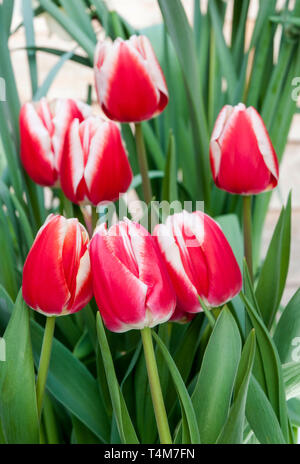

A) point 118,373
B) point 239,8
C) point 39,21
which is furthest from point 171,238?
point 39,21

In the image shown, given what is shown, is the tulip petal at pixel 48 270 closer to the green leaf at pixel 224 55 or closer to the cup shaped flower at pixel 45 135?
the cup shaped flower at pixel 45 135

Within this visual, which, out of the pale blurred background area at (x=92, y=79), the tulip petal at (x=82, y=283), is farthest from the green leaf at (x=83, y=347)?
the pale blurred background area at (x=92, y=79)

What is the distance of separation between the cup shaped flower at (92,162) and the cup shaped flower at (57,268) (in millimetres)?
60

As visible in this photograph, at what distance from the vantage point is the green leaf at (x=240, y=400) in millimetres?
237

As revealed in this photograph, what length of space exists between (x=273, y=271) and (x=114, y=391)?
0.13m

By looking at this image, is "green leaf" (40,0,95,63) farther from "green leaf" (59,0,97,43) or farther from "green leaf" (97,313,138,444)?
"green leaf" (97,313,138,444)

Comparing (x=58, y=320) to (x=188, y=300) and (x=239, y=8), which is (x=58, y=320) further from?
(x=239, y=8)

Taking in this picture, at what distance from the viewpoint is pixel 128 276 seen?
0.24 metres

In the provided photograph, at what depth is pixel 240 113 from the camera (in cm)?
30

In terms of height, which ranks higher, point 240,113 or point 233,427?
point 240,113

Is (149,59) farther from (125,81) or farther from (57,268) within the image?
(57,268)

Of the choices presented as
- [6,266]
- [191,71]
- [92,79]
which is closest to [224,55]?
[191,71]

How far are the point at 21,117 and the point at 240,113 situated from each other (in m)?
0.13

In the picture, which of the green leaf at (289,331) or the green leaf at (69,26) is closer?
the green leaf at (289,331)
